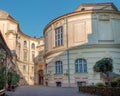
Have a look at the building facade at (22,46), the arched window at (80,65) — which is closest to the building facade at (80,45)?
the arched window at (80,65)

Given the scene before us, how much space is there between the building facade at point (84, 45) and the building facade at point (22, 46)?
2135cm

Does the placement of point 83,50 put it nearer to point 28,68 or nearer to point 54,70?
point 54,70

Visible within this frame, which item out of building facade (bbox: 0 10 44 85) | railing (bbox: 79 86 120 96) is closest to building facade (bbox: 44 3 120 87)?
railing (bbox: 79 86 120 96)

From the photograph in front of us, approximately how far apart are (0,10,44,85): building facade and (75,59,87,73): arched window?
81.7ft

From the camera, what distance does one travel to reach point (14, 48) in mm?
57938

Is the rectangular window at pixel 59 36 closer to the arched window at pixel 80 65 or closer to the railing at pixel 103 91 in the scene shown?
the arched window at pixel 80 65

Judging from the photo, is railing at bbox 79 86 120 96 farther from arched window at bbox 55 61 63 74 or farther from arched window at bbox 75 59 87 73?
arched window at bbox 55 61 63 74

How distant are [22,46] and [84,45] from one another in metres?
34.8

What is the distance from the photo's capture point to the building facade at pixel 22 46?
188 ft

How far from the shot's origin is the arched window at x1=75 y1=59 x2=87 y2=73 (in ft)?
117

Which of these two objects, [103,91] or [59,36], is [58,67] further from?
[103,91]

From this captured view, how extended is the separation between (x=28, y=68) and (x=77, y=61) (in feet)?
112

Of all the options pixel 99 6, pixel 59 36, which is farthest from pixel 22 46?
pixel 99 6

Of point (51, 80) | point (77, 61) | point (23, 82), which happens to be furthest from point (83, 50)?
point (23, 82)
